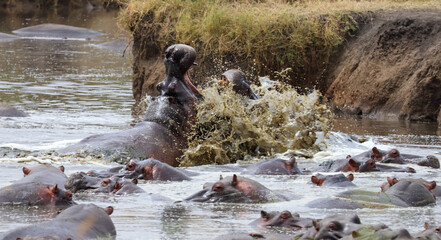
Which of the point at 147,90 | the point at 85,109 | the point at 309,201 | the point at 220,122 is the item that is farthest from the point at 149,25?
the point at 309,201

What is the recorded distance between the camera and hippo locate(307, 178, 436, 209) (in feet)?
18.6

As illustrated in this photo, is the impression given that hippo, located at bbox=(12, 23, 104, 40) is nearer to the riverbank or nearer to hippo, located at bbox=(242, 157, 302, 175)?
the riverbank

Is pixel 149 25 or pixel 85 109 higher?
pixel 149 25

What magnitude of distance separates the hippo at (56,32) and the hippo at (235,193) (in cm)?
2424

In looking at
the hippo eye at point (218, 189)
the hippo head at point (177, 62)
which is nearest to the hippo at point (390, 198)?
the hippo eye at point (218, 189)

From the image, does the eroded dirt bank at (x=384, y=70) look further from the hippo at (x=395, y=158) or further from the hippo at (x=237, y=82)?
the hippo at (x=395, y=158)

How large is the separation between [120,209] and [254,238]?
4.56ft

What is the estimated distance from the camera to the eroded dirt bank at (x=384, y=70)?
12375 mm

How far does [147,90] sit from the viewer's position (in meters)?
14.5

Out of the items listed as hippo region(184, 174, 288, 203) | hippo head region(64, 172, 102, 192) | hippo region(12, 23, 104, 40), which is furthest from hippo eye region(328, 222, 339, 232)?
hippo region(12, 23, 104, 40)

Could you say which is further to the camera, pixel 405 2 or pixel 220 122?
pixel 405 2

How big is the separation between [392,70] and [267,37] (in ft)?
6.72

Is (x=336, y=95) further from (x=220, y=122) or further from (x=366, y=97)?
(x=220, y=122)

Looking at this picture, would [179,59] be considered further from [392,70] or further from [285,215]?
[392,70]
